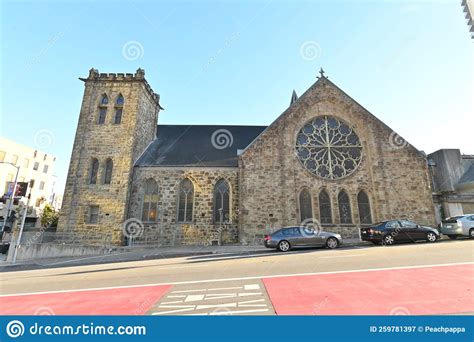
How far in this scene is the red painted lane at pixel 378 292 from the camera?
3973 mm

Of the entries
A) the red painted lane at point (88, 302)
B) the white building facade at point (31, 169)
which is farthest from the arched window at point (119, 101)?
the white building facade at point (31, 169)

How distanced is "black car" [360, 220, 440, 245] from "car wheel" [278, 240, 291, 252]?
487cm

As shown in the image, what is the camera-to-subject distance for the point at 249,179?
17484 millimetres

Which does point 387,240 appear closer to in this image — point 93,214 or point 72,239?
point 93,214

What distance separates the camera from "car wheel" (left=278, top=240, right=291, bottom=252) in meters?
12.7

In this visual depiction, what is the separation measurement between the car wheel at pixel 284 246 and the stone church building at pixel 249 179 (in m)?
3.68

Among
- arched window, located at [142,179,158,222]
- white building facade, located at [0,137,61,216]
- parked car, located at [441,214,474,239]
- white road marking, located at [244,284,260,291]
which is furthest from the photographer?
white building facade, located at [0,137,61,216]

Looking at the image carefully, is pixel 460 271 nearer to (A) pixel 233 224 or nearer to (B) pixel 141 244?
(A) pixel 233 224

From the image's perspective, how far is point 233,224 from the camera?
17.7 meters

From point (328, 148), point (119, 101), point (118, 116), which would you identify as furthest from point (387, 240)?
point (119, 101)

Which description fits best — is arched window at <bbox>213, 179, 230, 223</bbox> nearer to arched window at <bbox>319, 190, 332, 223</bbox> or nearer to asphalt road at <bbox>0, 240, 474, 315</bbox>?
arched window at <bbox>319, 190, 332, 223</bbox>

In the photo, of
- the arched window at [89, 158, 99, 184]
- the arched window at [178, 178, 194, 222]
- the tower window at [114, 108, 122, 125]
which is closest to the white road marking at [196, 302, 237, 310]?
the arched window at [178, 178, 194, 222]

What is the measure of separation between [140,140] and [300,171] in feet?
45.9
